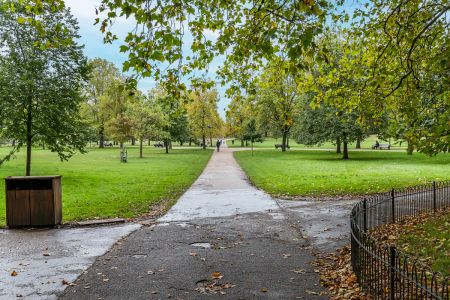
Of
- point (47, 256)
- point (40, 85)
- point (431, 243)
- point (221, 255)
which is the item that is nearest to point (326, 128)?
point (40, 85)

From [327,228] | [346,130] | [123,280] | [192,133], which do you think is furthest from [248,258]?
[192,133]

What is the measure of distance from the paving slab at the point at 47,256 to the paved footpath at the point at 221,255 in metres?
0.31

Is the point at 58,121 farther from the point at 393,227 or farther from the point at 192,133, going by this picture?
the point at 192,133

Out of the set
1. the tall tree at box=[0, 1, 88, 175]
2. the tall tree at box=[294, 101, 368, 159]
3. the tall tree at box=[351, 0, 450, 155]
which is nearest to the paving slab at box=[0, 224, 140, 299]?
the tall tree at box=[351, 0, 450, 155]

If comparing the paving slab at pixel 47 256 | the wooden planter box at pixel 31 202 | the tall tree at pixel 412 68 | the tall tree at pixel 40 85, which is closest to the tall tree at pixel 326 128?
the tall tree at pixel 40 85

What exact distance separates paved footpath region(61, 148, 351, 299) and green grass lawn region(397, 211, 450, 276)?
1.38 m

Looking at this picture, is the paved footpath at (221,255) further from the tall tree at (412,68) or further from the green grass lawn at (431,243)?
the tall tree at (412,68)

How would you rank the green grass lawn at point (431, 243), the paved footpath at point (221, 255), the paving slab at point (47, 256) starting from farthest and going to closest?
the green grass lawn at point (431, 243) → the paving slab at point (47, 256) → the paved footpath at point (221, 255)

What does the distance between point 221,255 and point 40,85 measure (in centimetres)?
1630

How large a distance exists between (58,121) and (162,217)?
38.9ft

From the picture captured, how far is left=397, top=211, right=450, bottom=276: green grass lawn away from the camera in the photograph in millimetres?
7352

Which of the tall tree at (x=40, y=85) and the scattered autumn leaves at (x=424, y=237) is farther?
the tall tree at (x=40, y=85)

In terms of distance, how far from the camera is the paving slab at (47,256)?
6.25m

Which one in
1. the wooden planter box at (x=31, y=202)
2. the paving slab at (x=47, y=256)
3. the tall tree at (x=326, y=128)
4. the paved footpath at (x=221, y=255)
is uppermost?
the tall tree at (x=326, y=128)
